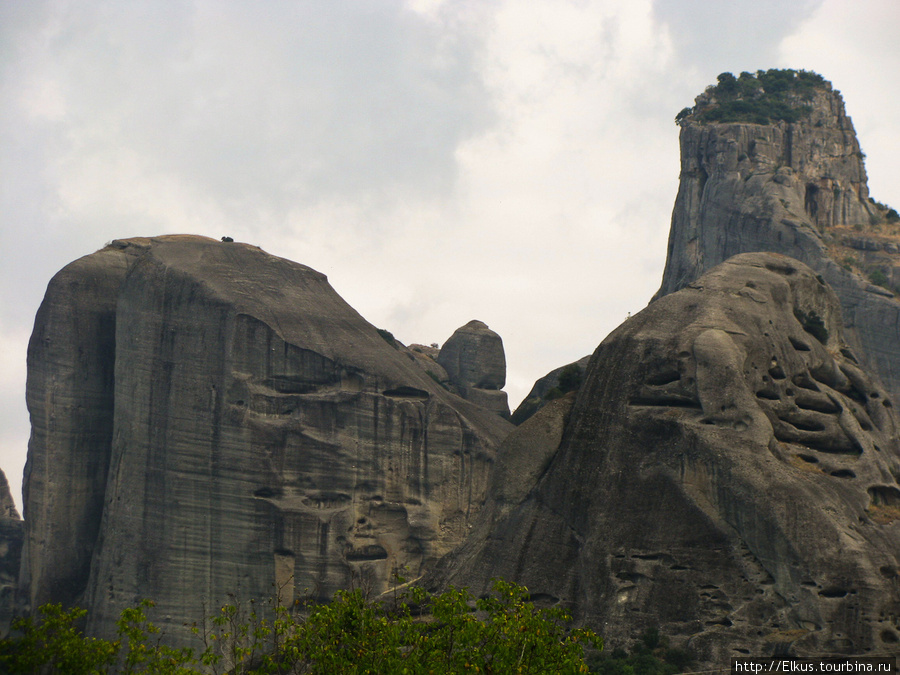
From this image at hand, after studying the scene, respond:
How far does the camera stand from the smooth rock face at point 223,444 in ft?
233

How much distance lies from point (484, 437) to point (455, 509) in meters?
5.31

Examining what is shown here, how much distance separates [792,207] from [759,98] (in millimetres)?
14667

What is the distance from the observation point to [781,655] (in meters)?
43.2

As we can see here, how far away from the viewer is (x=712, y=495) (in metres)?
47.0

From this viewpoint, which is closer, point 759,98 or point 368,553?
point 368,553

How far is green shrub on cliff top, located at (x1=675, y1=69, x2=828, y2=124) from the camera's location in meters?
94.6

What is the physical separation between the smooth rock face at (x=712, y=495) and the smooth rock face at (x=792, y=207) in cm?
2420

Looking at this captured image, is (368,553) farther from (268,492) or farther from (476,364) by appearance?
(476,364)

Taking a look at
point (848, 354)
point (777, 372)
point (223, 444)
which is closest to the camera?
point (777, 372)

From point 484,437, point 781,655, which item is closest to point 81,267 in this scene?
point 484,437

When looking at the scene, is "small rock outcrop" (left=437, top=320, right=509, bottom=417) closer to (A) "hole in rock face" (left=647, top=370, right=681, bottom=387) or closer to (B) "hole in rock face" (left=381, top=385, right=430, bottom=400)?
(B) "hole in rock face" (left=381, top=385, right=430, bottom=400)

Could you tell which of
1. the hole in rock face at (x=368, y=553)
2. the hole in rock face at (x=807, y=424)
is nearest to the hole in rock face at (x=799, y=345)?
the hole in rock face at (x=807, y=424)

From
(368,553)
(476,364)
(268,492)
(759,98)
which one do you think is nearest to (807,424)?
(368,553)

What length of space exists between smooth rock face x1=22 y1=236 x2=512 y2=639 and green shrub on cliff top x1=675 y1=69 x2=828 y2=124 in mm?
32759
